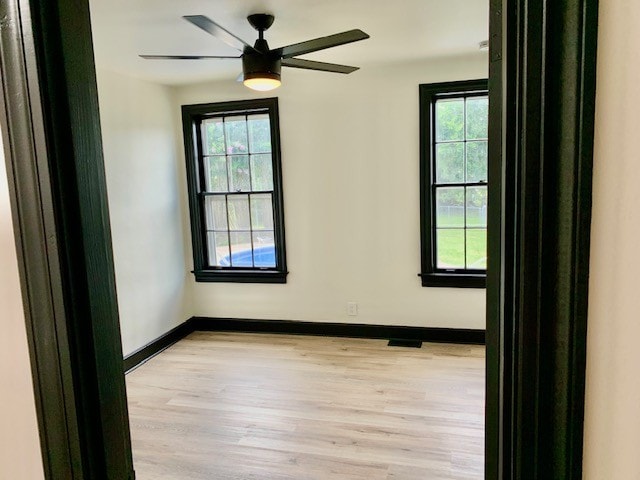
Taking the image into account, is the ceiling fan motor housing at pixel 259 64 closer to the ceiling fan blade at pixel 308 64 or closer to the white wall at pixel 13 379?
the ceiling fan blade at pixel 308 64

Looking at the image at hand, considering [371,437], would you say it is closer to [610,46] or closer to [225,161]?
[610,46]

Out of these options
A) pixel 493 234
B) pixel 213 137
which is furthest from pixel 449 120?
pixel 493 234

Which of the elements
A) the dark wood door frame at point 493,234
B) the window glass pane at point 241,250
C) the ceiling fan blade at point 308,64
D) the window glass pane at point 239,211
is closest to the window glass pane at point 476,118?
the ceiling fan blade at point 308,64

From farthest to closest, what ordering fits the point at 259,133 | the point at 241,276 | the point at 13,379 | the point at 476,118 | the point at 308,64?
the point at 241,276 < the point at 259,133 < the point at 476,118 < the point at 308,64 < the point at 13,379

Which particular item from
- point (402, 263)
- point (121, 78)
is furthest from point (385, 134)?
point (121, 78)

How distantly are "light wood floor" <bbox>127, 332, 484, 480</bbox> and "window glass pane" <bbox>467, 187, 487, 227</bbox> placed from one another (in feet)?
3.60

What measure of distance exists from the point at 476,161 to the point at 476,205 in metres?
0.37

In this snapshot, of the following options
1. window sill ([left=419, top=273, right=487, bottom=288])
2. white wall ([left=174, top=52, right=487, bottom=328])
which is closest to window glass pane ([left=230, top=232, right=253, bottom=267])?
white wall ([left=174, top=52, right=487, bottom=328])

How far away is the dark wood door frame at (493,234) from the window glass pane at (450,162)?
3328mm

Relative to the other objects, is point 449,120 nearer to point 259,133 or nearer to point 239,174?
point 259,133

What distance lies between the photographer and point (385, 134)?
3.92 meters

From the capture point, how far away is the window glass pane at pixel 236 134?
4328 mm

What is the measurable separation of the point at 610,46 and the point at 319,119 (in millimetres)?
3652

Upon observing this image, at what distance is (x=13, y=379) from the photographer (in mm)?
935
